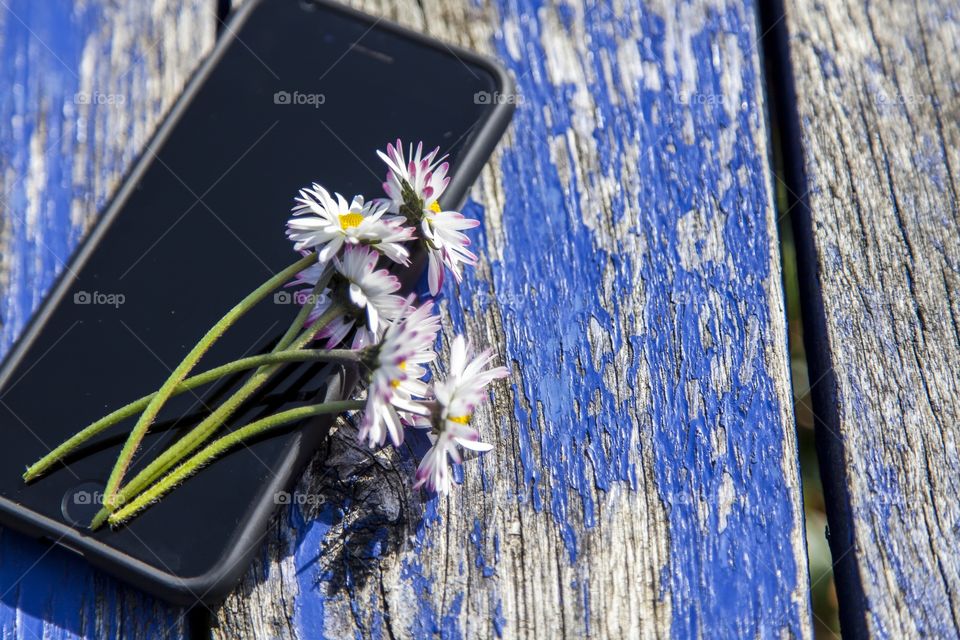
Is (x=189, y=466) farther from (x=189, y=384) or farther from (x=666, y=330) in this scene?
(x=666, y=330)

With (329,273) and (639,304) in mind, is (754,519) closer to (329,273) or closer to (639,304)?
(639,304)

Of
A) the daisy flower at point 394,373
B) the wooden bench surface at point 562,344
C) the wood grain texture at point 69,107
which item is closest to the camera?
the daisy flower at point 394,373

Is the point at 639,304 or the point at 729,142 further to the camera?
the point at 729,142

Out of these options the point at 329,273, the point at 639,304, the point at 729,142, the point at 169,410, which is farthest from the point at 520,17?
the point at 169,410

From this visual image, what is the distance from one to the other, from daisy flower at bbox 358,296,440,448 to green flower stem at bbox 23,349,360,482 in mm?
32

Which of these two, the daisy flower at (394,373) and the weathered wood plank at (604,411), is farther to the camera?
the weathered wood plank at (604,411)

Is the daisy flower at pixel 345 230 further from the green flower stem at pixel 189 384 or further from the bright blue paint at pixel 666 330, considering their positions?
the bright blue paint at pixel 666 330

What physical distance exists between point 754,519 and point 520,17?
78 centimetres

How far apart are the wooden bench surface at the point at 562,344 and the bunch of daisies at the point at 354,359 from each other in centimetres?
10

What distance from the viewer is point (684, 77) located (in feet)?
4.07

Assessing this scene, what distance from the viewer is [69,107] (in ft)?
4.06

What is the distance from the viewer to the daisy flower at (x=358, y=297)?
0.87 metres

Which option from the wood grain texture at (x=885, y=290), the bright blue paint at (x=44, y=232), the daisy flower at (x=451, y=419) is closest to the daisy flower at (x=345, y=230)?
the daisy flower at (x=451, y=419)

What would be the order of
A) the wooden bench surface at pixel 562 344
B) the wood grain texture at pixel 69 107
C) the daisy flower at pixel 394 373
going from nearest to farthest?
1. the daisy flower at pixel 394 373
2. the wooden bench surface at pixel 562 344
3. the wood grain texture at pixel 69 107
